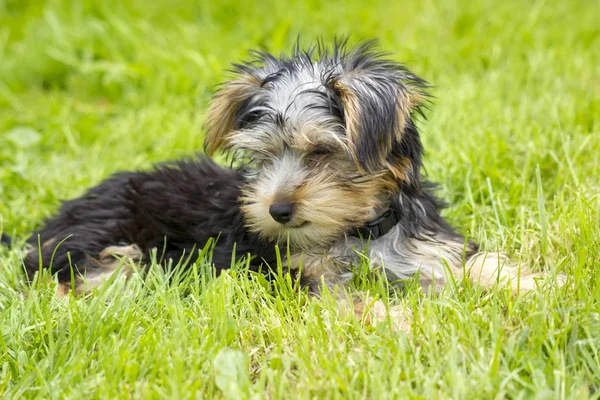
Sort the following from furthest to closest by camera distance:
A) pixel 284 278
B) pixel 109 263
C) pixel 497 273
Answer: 1. pixel 109 263
2. pixel 284 278
3. pixel 497 273

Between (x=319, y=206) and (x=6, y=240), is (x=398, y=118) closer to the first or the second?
(x=319, y=206)

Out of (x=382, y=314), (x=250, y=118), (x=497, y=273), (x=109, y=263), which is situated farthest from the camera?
(x=109, y=263)

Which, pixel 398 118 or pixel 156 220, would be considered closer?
pixel 398 118

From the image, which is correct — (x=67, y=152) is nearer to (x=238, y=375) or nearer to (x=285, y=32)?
(x=285, y=32)

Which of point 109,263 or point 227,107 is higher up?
point 227,107

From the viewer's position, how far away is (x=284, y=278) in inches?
140

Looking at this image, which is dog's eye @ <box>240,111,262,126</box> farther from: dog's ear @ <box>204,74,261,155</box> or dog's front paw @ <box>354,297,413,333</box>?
dog's front paw @ <box>354,297,413,333</box>

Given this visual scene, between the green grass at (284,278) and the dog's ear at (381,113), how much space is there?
0.59 metres

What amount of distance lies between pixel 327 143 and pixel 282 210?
15.9 inches

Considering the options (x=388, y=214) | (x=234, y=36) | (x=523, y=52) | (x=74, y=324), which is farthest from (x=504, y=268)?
(x=234, y=36)

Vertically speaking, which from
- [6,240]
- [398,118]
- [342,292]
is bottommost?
[6,240]

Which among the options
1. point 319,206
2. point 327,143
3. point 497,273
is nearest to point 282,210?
point 319,206

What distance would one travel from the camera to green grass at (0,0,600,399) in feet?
8.96

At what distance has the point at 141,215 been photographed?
4.30 m
